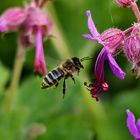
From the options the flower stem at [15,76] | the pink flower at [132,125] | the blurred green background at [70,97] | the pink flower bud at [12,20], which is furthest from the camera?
the blurred green background at [70,97]

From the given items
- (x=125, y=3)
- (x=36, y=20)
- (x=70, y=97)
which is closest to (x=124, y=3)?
(x=125, y=3)

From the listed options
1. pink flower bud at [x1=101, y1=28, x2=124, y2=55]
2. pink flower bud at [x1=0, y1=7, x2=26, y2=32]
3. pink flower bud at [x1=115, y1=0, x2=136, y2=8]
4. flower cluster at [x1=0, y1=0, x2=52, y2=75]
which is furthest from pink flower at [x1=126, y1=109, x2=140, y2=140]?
pink flower bud at [x1=0, y1=7, x2=26, y2=32]

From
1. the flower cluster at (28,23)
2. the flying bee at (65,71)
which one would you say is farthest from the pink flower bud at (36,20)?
the flying bee at (65,71)

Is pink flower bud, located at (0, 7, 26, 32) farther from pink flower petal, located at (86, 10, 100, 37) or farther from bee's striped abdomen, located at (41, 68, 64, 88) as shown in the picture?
pink flower petal, located at (86, 10, 100, 37)

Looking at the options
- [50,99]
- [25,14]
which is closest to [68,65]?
[25,14]

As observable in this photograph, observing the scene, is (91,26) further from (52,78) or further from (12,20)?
(12,20)

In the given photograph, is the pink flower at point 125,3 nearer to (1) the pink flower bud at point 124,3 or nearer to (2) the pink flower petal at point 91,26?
(1) the pink flower bud at point 124,3
